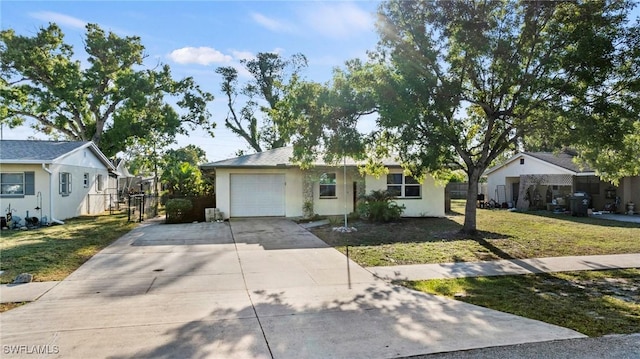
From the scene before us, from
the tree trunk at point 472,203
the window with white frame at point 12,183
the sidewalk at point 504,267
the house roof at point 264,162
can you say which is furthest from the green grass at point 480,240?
the window with white frame at point 12,183

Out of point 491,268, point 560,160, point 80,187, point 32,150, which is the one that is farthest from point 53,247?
point 560,160

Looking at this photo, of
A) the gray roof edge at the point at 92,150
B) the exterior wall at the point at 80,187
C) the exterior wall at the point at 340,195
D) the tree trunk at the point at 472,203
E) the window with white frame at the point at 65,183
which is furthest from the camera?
the exterior wall at the point at 340,195

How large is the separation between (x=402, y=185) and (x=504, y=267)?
978cm

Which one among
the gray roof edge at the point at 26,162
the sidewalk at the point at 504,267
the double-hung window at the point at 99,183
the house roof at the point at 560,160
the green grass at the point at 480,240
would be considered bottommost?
the sidewalk at the point at 504,267

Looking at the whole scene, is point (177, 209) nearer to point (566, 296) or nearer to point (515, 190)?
point (566, 296)

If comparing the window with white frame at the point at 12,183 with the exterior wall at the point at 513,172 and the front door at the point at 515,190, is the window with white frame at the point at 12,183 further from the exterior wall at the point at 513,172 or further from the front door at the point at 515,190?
the front door at the point at 515,190

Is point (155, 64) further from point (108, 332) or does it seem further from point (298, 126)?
point (108, 332)

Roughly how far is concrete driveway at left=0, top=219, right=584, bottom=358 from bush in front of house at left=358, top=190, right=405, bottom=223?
747 cm

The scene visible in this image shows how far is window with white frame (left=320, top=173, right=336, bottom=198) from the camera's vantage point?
59.8 feet

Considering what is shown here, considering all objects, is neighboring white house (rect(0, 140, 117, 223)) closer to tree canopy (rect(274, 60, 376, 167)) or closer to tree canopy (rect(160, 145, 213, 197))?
tree canopy (rect(160, 145, 213, 197))

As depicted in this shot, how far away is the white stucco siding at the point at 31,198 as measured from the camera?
15609mm

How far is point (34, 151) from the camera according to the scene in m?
16.8

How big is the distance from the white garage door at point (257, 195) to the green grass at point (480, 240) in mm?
4015

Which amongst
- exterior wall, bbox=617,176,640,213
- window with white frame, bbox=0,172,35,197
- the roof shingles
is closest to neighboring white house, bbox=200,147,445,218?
the roof shingles
